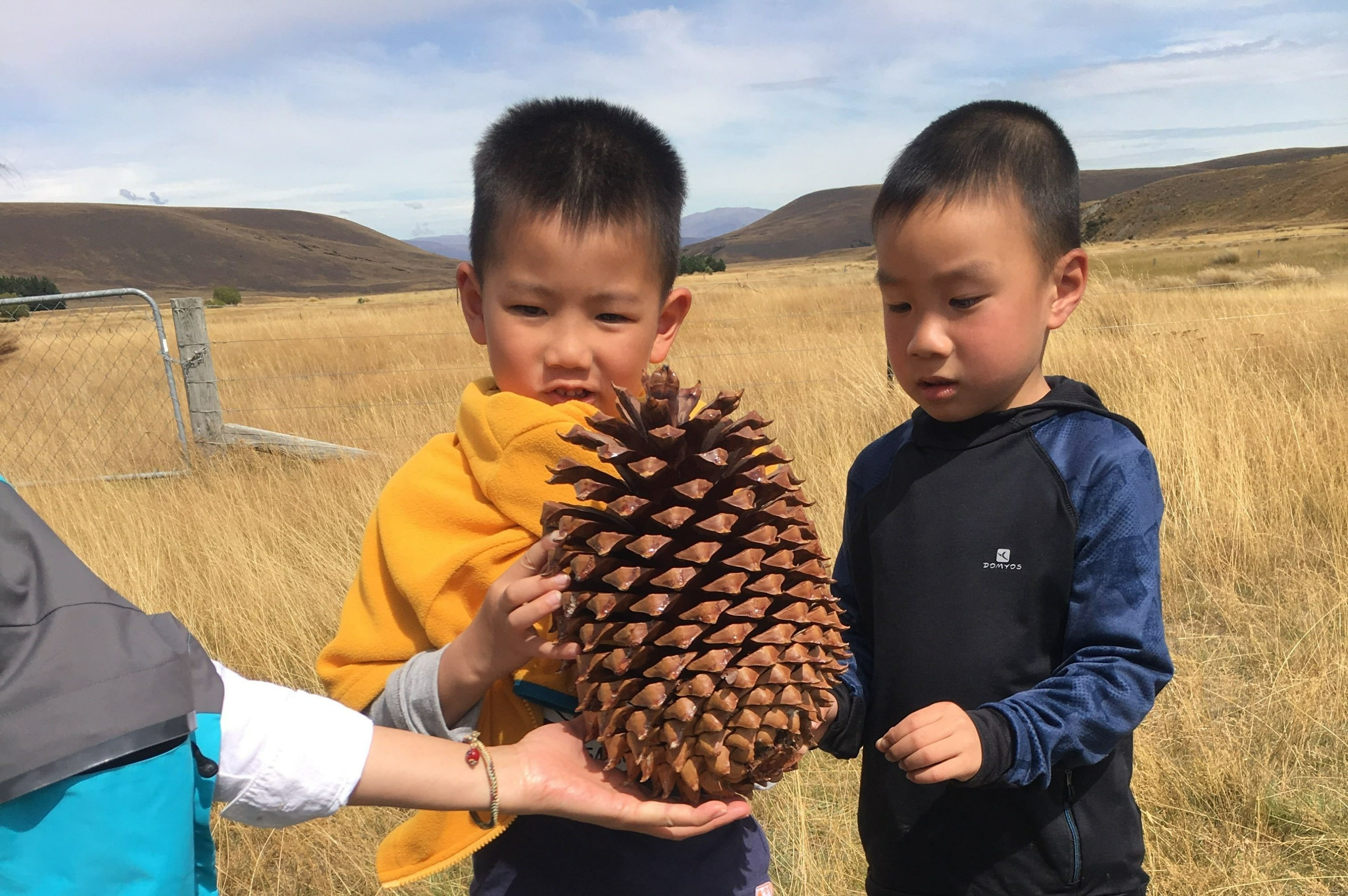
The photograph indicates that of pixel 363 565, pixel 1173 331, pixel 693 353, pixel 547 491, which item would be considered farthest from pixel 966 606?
pixel 693 353

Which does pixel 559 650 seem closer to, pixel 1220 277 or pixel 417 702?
pixel 417 702

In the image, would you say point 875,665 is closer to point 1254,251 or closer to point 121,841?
point 121,841

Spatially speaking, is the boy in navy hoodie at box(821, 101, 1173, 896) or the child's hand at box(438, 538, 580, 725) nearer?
the child's hand at box(438, 538, 580, 725)

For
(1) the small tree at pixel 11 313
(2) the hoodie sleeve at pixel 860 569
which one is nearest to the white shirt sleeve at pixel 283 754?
(2) the hoodie sleeve at pixel 860 569

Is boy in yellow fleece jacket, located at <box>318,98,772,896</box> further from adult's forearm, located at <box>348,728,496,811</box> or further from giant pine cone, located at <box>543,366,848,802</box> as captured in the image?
giant pine cone, located at <box>543,366,848,802</box>

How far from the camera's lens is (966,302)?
166 cm

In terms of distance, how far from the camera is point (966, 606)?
165 centimetres

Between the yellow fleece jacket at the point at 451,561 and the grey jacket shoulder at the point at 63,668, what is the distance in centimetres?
49

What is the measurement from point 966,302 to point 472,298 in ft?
3.14

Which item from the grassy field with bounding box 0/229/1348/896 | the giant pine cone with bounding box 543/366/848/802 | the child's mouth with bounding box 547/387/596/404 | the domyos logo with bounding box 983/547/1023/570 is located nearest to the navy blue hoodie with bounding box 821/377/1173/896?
the domyos logo with bounding box 983/547/1023/570

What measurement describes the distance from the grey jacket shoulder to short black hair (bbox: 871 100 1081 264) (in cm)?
143

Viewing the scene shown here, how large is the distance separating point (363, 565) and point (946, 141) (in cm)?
136

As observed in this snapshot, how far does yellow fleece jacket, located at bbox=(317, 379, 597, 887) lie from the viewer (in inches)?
56.7

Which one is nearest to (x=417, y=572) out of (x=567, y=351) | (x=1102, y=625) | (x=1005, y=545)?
(x=567, y=351)
